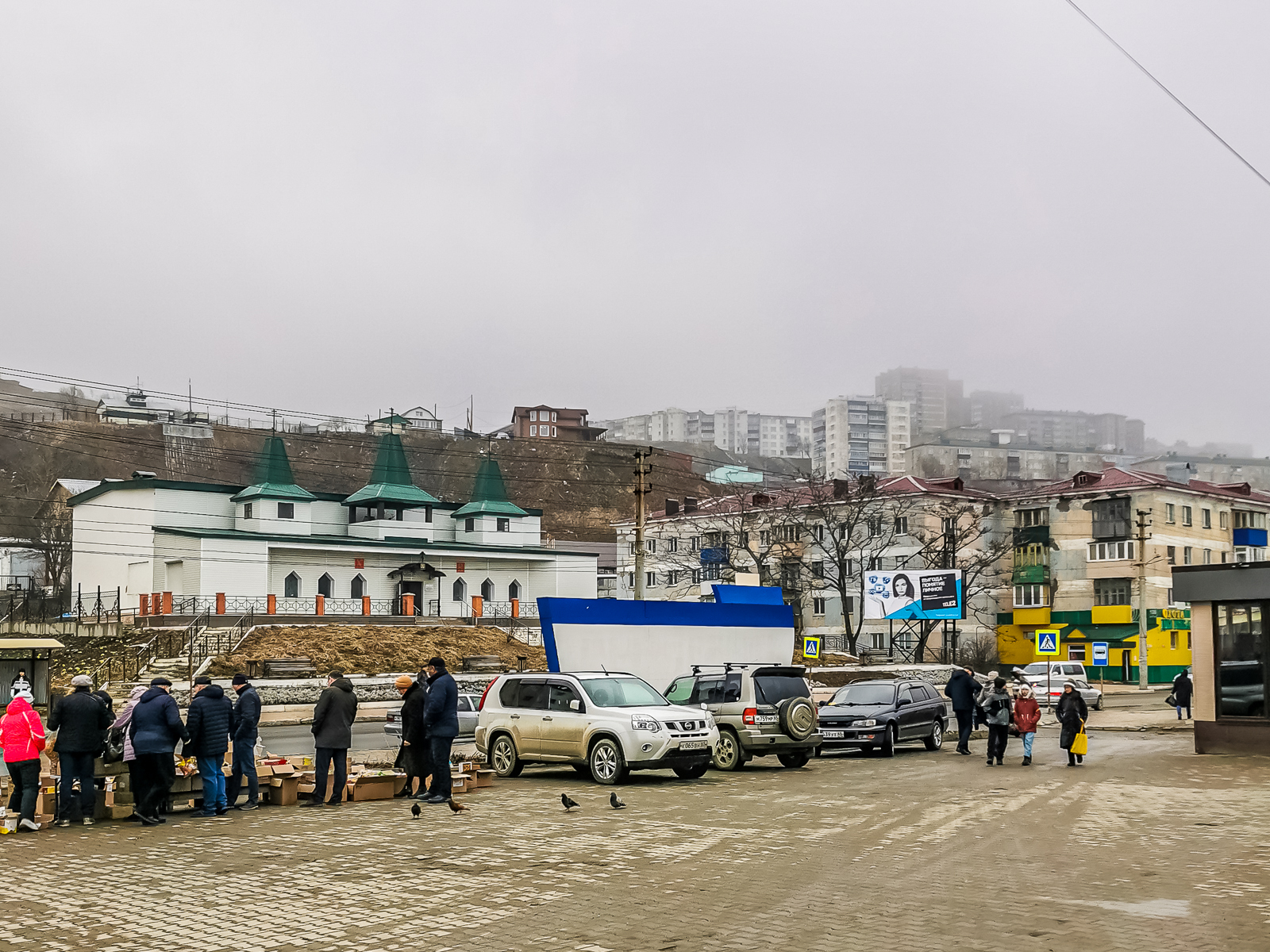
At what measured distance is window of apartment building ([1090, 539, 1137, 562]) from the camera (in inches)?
3044

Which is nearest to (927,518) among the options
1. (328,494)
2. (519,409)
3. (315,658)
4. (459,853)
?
(328,494)

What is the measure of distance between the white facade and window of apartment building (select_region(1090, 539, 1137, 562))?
31653mm

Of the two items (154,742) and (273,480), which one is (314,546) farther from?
(154,742)

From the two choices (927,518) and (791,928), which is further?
(927,518)

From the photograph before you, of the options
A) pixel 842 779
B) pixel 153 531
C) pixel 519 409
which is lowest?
pixel 842 779

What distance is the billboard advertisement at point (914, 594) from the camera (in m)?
48.2

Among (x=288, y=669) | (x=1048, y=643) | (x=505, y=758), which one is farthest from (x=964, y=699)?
(x=288, y=669)

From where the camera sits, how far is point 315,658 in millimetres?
50594

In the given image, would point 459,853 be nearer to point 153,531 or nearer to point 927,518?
point 153,531

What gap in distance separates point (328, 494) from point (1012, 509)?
147ft

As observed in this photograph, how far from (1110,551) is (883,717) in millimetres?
58439

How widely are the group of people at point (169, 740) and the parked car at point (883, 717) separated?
35.2ft

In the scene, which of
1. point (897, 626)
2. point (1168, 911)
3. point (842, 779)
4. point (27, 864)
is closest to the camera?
point (1168, 911)

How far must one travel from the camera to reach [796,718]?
2220 centimetres
